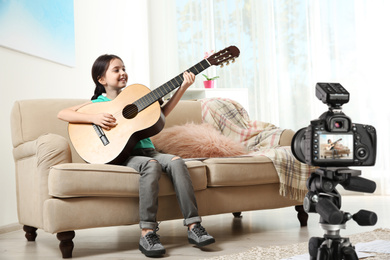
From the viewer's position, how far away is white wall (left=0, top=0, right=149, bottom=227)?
273 centimetres

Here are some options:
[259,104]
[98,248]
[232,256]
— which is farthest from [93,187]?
[259,104]

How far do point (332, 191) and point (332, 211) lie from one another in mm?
82

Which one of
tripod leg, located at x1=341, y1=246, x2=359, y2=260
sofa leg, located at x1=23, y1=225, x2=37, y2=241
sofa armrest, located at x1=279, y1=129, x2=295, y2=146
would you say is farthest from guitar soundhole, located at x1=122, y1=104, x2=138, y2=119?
tripod leg, located at x1=341, y1=246, x2=359, y2=260

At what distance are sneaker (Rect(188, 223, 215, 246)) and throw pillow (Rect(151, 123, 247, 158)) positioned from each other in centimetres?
56

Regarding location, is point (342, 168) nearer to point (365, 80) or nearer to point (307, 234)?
point (307, 234)

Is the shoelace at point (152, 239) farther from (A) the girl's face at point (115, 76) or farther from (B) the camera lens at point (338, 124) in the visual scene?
(B) the camera lens at point (338, 124)

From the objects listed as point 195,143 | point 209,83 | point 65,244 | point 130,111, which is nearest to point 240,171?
point 195,143

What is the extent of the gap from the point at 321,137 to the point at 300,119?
350 centimetres

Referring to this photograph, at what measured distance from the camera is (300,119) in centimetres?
443

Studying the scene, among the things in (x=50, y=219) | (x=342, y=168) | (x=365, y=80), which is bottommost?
(x=50, y=219)

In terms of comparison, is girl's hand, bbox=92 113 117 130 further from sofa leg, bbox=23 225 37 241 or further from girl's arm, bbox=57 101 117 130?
sofa leg, bbox=23 225 37 241

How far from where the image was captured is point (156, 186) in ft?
6.40

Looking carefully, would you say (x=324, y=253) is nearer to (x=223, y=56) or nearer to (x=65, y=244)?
(x=65, y=244)

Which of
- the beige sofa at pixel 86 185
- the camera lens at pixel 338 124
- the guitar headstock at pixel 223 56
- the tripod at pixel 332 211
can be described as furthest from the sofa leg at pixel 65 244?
the camera lens at pixel 338 124
